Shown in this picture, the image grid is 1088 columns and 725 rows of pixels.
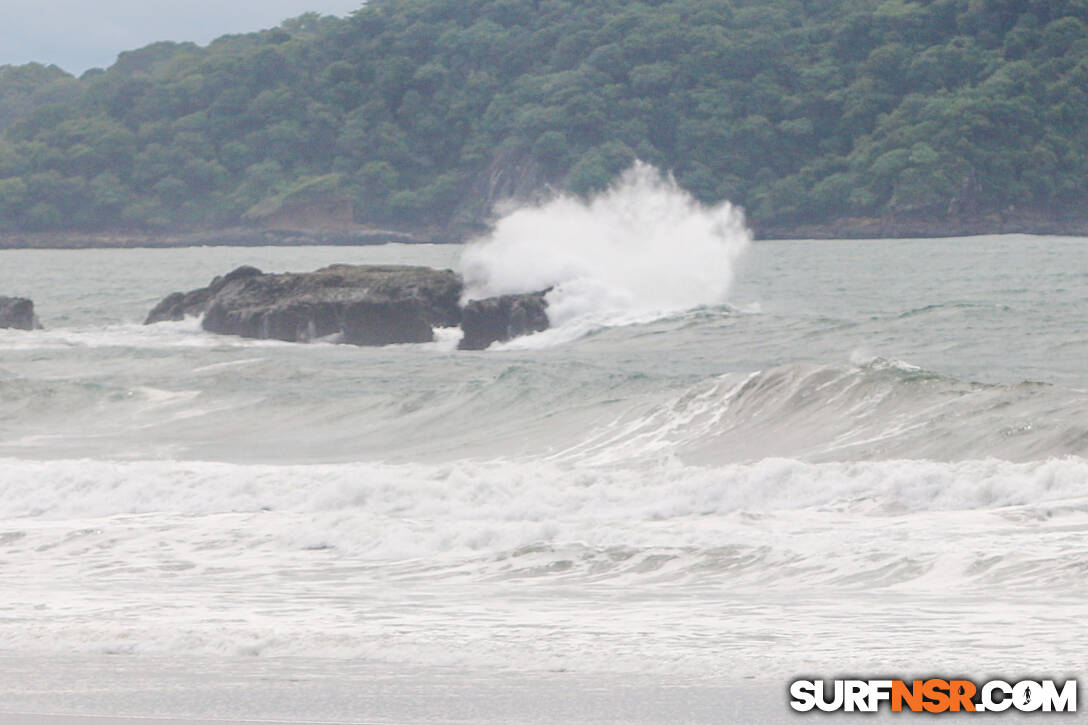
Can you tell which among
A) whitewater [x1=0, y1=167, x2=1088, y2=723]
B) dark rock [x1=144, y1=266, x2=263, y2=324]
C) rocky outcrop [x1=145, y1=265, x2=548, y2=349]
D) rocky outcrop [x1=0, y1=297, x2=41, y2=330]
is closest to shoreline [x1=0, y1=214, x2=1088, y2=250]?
dark rock [x1=144, y1=266, x2=263, y2=324]

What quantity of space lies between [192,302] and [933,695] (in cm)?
2741

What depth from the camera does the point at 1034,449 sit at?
38.9 feet

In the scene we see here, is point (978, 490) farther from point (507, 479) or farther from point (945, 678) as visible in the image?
point (945, 678)

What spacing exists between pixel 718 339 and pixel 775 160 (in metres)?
78.0

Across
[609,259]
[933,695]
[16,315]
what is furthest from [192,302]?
[933,695]

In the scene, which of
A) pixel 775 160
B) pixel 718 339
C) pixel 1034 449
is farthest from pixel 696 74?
pixel 1034 449

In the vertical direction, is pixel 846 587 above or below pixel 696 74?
below

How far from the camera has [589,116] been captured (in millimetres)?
106375

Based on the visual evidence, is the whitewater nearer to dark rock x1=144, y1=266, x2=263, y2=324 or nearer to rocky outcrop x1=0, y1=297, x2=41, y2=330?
dark rock x1=144, y1=266, x2=263, y2=324

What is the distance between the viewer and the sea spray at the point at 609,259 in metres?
30.6

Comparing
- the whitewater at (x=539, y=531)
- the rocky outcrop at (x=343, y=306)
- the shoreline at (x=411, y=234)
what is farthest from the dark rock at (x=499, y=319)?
the shoreline at (x=411, y=234)

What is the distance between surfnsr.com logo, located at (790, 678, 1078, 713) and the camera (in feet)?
18.5

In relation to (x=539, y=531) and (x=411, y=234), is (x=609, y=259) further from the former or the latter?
(x=411, y=234)

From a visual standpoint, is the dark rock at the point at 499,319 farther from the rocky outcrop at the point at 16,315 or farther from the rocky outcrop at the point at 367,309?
the rocky outcrop at the point at 16,315
